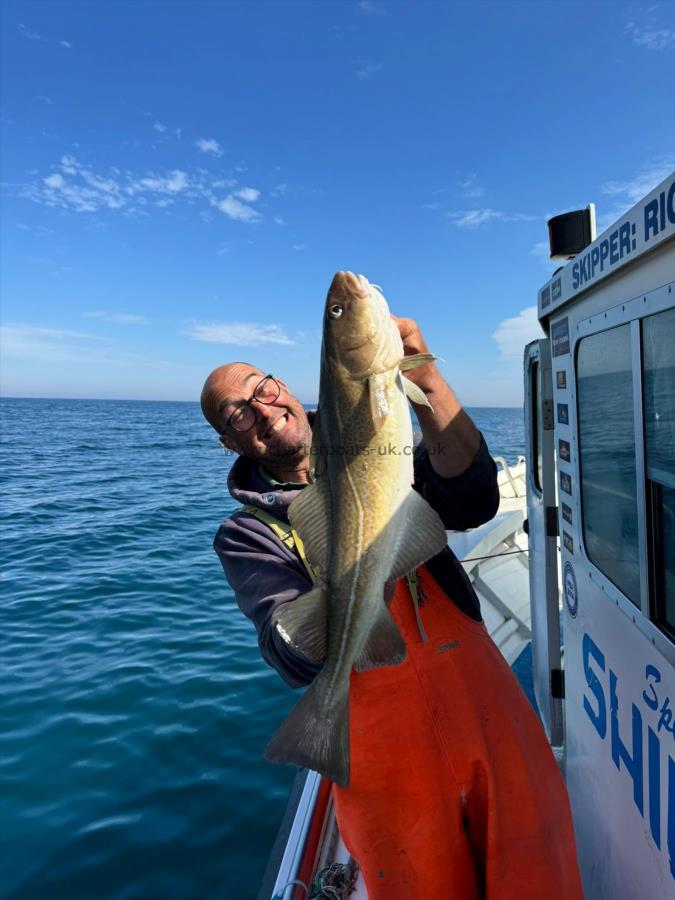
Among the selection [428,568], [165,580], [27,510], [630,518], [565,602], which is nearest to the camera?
[630,518]

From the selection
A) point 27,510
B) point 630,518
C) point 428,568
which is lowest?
point 27,510

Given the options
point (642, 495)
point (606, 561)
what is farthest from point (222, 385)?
point (606, 561)

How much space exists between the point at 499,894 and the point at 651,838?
718 mm

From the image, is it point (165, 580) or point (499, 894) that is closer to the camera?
point (499, 894)

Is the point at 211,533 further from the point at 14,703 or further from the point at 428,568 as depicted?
the point at 428,568

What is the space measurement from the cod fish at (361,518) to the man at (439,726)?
0.49ft

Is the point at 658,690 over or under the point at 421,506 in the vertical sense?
under

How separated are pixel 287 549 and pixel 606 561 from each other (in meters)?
1.66

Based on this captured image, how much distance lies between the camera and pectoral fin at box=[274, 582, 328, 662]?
2213 millimetres

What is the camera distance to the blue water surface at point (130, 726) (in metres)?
4.46

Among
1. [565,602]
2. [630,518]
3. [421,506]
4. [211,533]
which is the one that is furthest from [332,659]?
[211,533]

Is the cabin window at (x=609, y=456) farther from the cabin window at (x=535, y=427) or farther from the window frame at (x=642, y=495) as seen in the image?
the cabin window at (x=535, y=427)

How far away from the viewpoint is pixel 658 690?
7.29 ft

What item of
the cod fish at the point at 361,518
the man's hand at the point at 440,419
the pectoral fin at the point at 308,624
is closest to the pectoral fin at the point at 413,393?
the cod fish at the point at 361,518
